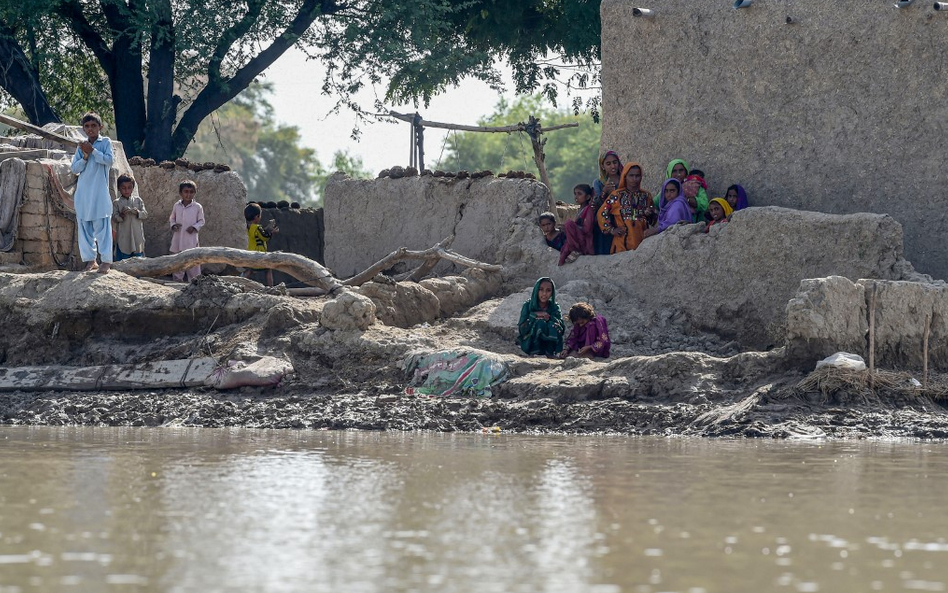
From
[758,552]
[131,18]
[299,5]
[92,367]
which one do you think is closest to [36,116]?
[131,18]

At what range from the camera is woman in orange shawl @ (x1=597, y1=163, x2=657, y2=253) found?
12219mm

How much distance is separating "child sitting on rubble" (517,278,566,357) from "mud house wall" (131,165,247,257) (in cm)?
477

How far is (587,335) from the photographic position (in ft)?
33.9

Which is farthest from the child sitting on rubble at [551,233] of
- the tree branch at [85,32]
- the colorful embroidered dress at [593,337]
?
the tree branch at [85,32]

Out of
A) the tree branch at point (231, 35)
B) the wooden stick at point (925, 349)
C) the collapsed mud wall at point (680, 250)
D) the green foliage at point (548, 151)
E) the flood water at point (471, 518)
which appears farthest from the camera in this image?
the green foliage at point (548, 151)

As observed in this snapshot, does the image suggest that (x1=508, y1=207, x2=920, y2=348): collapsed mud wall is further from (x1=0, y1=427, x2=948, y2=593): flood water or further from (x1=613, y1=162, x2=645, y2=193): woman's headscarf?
(x1=0, y1=427, x2=948, y2=593): flood water

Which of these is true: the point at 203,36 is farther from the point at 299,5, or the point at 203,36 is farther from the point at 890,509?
the point at 890,509

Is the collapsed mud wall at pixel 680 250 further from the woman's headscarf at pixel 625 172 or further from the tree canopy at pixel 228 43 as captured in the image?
the tree canopy at pixel 228 43

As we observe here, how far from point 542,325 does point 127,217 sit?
450 centimetres

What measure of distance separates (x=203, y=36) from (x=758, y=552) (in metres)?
14.6

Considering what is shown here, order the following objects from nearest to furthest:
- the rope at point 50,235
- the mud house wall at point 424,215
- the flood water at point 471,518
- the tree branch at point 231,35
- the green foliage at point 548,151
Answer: the flood water at point 471,518 < the rope at point 50,235 < the mud house wall at point 424,215 < the tree branch at point 231,35 < the green foliage at point 548,151

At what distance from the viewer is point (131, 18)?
17.4 metres

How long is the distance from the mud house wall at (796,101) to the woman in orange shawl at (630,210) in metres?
0.43

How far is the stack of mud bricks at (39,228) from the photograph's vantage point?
1233 cm
